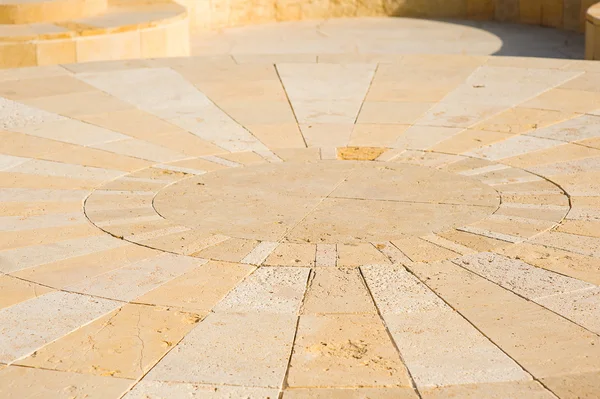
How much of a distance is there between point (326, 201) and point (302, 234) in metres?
0.70

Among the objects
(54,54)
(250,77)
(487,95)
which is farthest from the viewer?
(54,54)

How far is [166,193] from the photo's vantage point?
7297 millimetres

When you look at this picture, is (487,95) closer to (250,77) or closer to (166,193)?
(250,77)

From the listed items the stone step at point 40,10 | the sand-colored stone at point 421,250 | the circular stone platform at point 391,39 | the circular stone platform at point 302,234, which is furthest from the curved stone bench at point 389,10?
the sand-colored stone at point 421,250

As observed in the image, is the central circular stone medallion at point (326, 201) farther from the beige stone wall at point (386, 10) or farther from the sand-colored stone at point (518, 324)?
the beige stone wall at point (386, 10)

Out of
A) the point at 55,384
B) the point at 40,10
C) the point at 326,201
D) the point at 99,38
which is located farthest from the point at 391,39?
the point at 55,384

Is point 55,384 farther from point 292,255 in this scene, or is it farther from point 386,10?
point 386,10

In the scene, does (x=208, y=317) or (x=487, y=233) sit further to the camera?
(x=487, y=233)

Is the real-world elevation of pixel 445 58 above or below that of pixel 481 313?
above

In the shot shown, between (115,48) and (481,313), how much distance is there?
8901 mm

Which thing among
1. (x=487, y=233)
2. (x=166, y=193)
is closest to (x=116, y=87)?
(x=166, y=193)

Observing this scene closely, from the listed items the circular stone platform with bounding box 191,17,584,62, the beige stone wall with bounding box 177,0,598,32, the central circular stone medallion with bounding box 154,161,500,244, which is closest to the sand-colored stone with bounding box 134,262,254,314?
the central circular stone medallion with bounding box 154,161,500,244

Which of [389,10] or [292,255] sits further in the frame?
[389,10]

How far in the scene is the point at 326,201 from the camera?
699 cm
